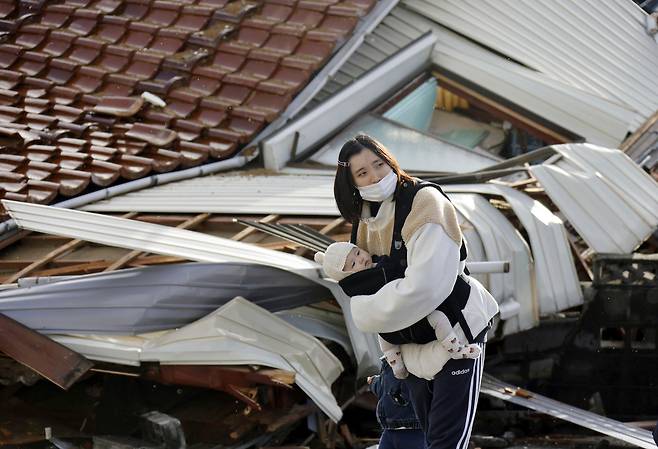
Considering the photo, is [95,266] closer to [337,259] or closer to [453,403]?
[337,259]

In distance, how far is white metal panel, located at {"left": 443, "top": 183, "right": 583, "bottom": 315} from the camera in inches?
294

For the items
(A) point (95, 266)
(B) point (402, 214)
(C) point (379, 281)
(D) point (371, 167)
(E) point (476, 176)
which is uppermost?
(D) point (371, 167)

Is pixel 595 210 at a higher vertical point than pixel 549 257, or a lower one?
higher

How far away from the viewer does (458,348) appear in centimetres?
395

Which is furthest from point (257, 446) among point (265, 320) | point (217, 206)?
point (217, 206)

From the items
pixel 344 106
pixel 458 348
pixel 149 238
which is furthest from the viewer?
pixel 344 106

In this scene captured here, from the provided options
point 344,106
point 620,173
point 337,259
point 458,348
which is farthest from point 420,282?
point 344,106

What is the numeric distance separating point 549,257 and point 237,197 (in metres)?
2.31

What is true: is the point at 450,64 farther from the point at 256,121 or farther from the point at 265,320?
the point at 265,320

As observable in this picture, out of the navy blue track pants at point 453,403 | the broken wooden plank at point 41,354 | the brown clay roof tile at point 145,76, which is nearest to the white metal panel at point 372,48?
the brown clay roof tile at point 145,76

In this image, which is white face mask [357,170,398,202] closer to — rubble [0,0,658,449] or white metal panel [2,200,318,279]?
rubble [0,0,658,449]

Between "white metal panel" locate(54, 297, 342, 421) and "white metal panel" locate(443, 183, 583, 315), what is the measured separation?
1.93m

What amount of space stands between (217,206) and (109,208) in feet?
2.70

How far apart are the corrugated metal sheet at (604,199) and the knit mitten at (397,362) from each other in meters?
3.83
